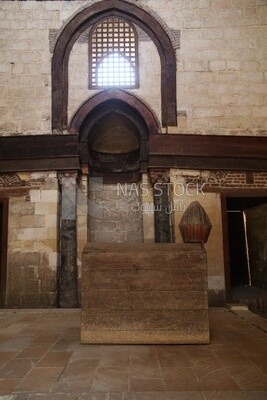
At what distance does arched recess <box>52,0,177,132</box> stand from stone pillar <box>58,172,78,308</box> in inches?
52.2

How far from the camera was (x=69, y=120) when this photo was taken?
24.8 feet

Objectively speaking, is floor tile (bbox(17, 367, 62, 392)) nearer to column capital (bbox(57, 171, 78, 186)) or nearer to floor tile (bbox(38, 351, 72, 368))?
floor tile (bbox(38, 351, 72, 368))

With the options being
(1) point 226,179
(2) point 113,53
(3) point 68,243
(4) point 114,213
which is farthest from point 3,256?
(2) point 113,53

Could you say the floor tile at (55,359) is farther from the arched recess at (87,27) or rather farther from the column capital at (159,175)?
the arched recess at (87,27)

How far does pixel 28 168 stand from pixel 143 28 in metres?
4.31

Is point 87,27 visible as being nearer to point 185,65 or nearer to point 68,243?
point 185,65

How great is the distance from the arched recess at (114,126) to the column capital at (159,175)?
457mm

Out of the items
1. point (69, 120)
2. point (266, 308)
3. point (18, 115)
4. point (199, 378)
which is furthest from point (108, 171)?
point (199, 378)

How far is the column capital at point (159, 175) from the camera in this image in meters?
7.36

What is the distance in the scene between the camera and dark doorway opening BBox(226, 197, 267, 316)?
27.0 feet

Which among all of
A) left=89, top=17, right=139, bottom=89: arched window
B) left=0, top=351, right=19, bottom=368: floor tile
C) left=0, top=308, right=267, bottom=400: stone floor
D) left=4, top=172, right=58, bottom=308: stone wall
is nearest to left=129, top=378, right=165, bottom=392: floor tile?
left=0, top=308, right=267, bottom=400: stone floor

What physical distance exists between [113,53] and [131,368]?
23.3ft

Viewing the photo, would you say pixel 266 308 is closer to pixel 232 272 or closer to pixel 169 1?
pixel 232 272

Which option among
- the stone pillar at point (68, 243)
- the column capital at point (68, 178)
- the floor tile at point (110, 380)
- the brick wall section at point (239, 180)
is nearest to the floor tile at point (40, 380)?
the floor tile at point (110, 380)
